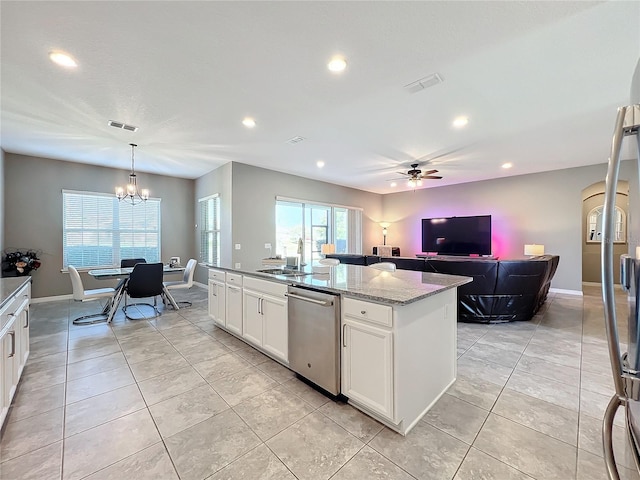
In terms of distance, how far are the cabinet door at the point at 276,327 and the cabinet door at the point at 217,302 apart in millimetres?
1006

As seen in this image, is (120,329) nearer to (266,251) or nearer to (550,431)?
(266,251)

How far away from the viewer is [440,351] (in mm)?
2150

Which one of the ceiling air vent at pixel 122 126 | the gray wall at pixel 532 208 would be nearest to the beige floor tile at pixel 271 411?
the ceiling air vent at pixel 122 126

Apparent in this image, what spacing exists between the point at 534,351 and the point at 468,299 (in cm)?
108

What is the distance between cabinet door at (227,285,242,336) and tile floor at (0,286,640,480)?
10.2 inches

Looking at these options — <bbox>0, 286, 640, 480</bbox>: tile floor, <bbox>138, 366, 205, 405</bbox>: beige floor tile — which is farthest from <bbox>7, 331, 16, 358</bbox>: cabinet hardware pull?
<bbox>138, 366, 205, 405</bbox>: beige floor tile

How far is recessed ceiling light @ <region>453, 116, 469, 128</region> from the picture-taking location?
347cm

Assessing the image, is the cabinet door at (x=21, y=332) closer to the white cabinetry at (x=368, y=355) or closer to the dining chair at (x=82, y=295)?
the dining chair at (x=82, y=295)

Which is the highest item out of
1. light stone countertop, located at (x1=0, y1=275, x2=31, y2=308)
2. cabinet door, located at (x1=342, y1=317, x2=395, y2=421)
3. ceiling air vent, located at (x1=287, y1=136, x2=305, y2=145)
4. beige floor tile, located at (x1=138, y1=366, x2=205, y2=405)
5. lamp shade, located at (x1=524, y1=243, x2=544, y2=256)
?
ceiling air vent, located at (x1=287, y1=136, x2=305, y2=145)

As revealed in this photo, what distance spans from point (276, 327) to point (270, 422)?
2.84ft

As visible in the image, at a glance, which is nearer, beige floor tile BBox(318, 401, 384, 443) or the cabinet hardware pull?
beige floor tile BBox(318, 401, 384, 443)

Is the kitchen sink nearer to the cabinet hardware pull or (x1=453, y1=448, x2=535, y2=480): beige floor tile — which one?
(x1=453, y1=448, x2=535, y2=480): beige floor tile

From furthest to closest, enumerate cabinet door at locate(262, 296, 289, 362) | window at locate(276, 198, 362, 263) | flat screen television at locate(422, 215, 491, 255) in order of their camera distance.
Answer: flat screen television at locate(422, 215, 491, 255), window at locate(276, 198, 362, 263), cabinet door at locate(262, 296, 289, 362)

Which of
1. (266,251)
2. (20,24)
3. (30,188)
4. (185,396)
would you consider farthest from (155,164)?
(185,396)
